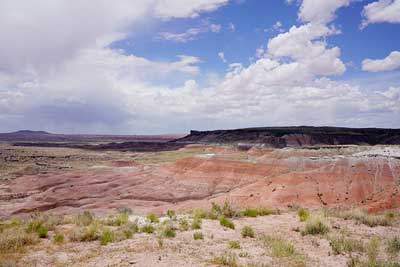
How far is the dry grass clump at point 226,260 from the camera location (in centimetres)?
855

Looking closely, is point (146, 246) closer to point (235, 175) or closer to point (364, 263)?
point (364, 263)

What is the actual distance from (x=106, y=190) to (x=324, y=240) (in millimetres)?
44850

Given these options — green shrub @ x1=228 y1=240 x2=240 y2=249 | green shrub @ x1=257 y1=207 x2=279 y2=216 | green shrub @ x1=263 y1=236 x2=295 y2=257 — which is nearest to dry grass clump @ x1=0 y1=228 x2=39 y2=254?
green shrub @ x1=228 y1=240 x2=240 y2=249

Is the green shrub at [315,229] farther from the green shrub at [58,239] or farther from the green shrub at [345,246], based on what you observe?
the green shrub at [58,239]

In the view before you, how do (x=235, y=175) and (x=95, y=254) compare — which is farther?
(x=235, y=175)

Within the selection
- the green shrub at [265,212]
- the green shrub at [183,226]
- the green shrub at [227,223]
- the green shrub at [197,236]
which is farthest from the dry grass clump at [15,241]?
the green shrub at [265,212]

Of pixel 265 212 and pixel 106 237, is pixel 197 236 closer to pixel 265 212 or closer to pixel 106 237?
pixel 106 237

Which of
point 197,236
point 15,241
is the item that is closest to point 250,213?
point 197,236

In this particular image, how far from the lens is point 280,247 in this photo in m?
9.92

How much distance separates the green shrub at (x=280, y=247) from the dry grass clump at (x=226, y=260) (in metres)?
1.30

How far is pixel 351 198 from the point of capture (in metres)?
35.4

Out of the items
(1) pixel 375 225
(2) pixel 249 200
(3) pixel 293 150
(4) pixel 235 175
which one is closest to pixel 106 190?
(4) pixel 235 175

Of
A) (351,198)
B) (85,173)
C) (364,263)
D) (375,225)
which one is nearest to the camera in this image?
(364,263)

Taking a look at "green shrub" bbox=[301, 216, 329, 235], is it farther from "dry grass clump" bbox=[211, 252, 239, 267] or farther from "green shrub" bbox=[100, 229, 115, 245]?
"green shrub" bbox=[100, 229, 115, 245]
